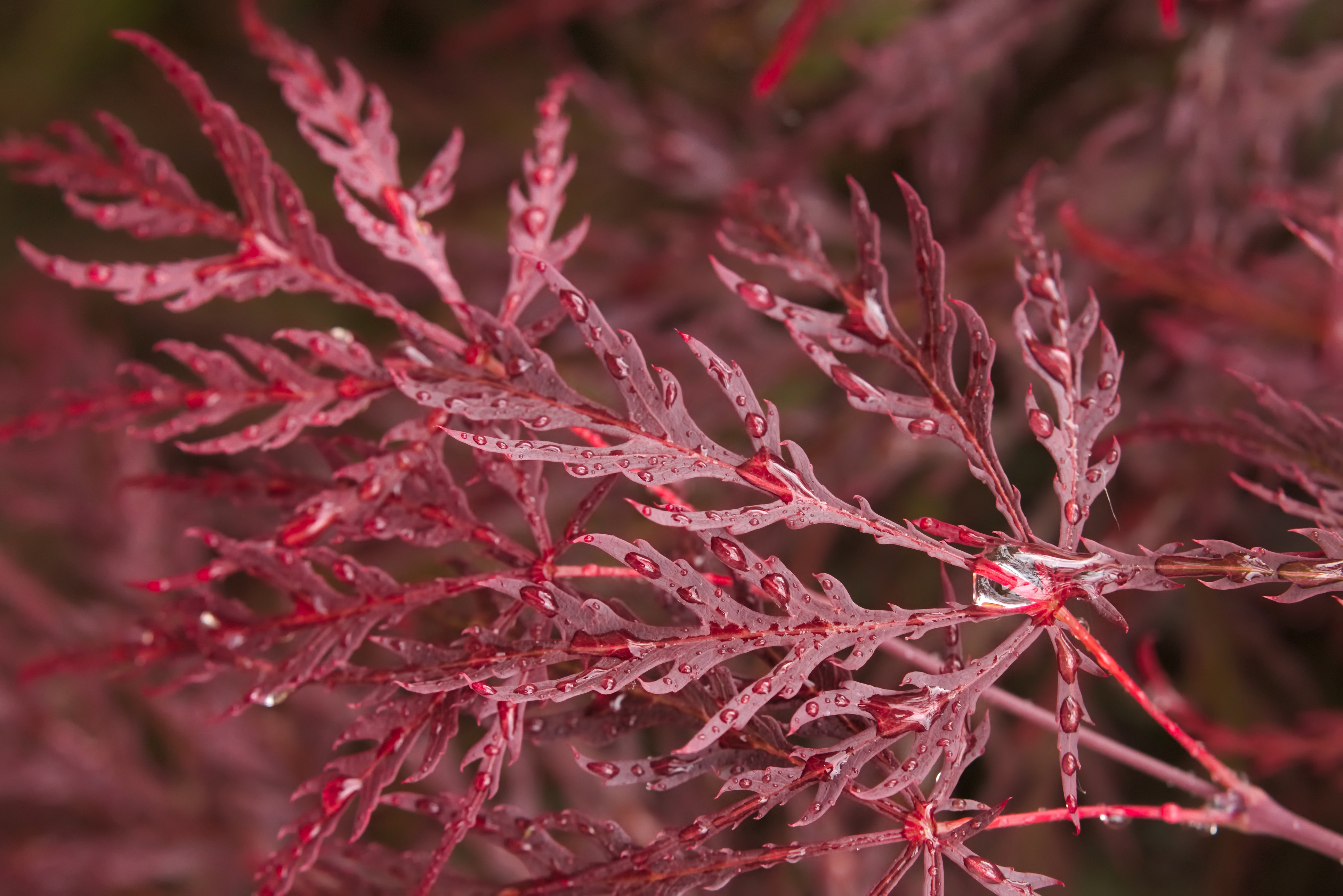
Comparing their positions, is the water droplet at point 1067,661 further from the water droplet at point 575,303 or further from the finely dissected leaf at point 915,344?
the water droplet at point 575,303

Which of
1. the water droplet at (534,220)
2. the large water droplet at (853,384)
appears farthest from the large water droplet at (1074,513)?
the water droplet at (534,220)

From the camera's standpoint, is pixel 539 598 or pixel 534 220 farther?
pixel 534 220

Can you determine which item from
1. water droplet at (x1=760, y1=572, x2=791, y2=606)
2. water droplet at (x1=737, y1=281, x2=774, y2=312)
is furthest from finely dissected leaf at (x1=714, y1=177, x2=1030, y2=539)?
water droplet at (x1=760, y1=572, x2=791, y2=606)

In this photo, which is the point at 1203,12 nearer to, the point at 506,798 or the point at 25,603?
the point at 506,798

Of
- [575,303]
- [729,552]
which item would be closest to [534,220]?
[575,303]

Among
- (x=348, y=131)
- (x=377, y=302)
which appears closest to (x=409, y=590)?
(x=377, y=302)

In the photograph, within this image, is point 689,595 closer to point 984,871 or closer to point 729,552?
point 729,552
